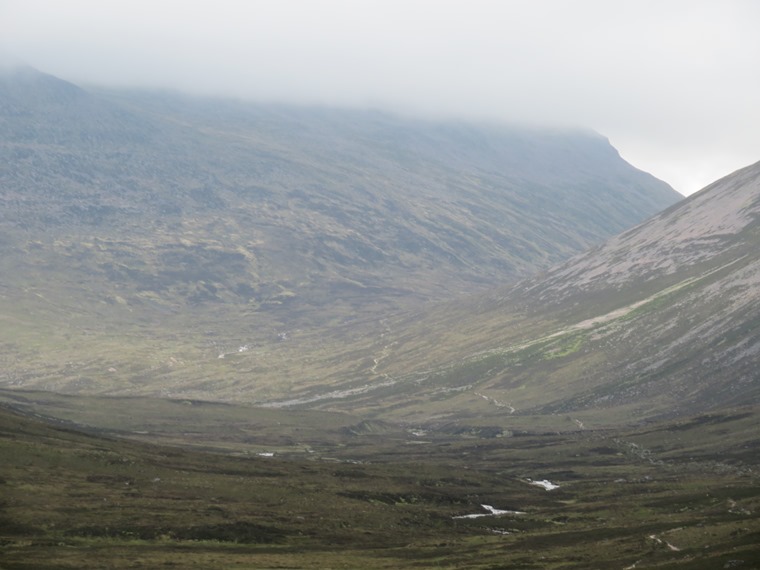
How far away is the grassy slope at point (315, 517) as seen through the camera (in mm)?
116250

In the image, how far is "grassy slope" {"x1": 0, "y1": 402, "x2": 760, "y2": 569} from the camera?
116250 millimetres

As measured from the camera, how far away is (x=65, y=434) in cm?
19838

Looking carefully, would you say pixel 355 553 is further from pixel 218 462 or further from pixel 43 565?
pixel 218 462

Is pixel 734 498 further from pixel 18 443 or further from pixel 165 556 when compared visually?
pixel 18 443

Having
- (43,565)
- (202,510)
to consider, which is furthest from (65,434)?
(43,565)

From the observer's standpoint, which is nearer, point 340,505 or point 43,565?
point 43,565

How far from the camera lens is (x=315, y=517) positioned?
15000cm

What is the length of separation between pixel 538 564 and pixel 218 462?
93725 millimetres

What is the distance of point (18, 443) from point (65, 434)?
3043cm

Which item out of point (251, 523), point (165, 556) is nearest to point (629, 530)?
point (251, 523)

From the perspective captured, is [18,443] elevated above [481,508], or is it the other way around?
[18,443]

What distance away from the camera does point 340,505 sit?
161375mm

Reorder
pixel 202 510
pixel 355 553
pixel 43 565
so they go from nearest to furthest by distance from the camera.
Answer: pixel 43 565, pixel 355 553, pixel 202 510

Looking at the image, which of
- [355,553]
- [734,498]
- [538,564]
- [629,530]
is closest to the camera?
[538,564]
